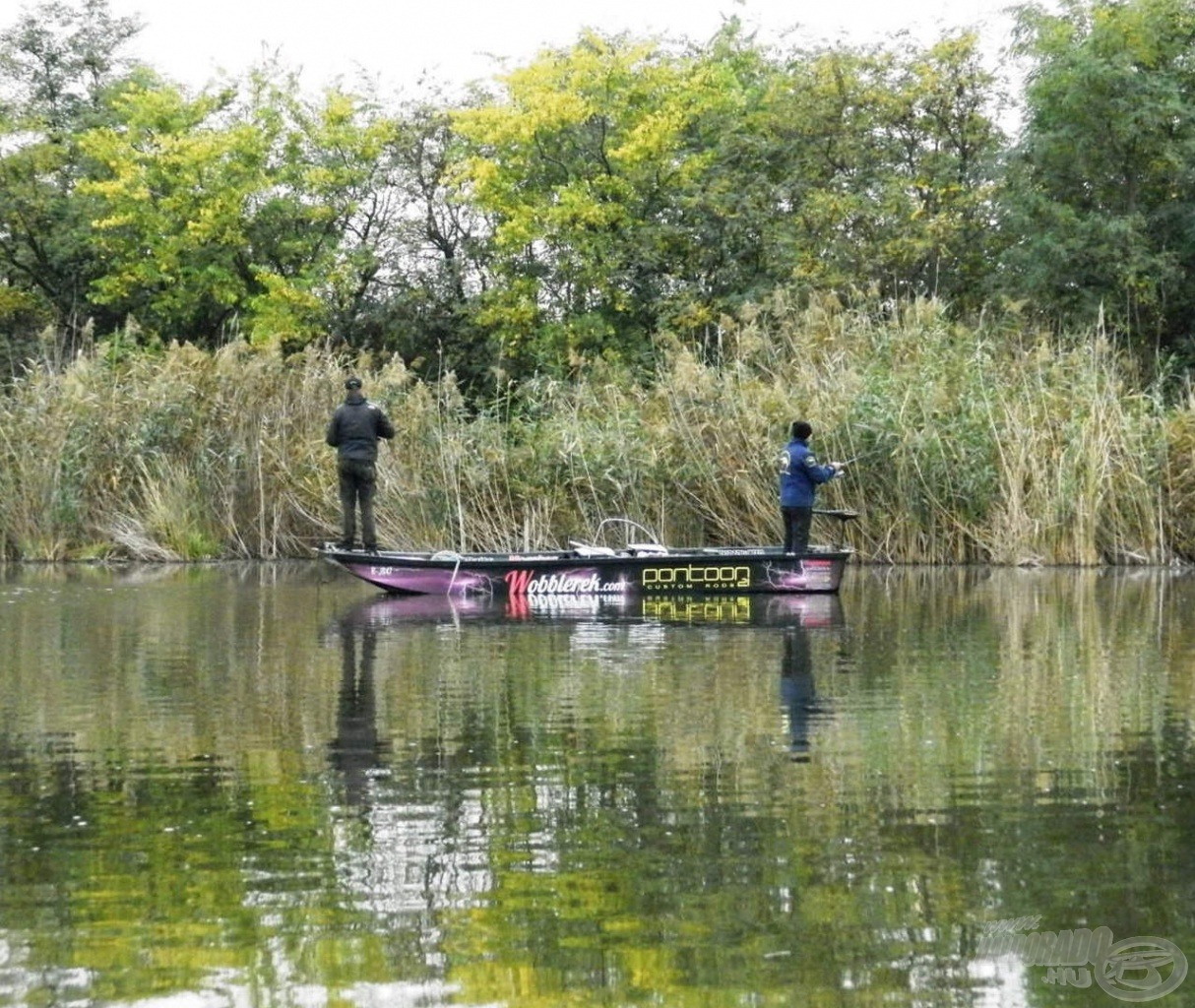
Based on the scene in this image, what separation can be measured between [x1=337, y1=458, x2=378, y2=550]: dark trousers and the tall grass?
3.02 metres

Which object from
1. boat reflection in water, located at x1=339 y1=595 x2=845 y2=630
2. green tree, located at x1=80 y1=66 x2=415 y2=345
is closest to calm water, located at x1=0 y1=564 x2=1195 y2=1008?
boat reflection in water, located at x1=339 y1=595 x2=845 y2=630

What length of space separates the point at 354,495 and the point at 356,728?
1152 centimetres

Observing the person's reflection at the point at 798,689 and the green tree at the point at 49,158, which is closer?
the person's reflection at the point at 798,689

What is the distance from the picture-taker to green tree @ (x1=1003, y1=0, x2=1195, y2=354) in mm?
32500

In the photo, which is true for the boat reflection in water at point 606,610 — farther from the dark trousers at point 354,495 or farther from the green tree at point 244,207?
the green tree at point 244,207

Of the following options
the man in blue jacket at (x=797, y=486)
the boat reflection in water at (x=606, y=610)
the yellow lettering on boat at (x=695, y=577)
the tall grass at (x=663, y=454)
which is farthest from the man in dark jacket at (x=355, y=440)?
the man in blue jacket at (x=797, y=486)

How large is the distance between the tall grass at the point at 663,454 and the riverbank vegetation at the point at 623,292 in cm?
5

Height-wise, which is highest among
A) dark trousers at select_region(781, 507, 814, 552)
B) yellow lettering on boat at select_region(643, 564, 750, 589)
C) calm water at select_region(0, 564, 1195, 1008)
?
dark trousers at select_region(781, 507, 814, 552)

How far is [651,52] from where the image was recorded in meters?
42.6

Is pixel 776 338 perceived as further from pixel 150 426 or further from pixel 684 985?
pixel 684 985

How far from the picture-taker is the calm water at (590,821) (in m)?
4.88

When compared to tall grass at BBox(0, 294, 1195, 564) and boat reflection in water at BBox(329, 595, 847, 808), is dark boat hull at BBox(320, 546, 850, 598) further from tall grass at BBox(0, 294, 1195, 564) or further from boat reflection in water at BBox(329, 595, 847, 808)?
tall grass at BBox(0, 294, 1195, 564)

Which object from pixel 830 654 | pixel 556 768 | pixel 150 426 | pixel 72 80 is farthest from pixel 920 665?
pixel 72 80

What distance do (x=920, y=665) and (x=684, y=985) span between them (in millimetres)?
7233
